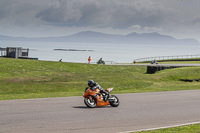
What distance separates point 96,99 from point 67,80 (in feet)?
56.4

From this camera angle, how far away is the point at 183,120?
12.2 meters

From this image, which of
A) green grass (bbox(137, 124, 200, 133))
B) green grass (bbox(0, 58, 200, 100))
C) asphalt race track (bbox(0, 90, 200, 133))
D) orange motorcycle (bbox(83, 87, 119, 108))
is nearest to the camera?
green grass (bbox(137, 124, 200, 133))

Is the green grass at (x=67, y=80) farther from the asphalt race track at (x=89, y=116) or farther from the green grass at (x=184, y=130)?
the green grass at (x=184, y=130)

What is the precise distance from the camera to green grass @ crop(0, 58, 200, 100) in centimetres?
2483

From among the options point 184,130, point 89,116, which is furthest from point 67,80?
point 184,130

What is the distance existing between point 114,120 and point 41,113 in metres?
3.06

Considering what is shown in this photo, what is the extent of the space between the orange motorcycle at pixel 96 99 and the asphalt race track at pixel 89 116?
0.96 ft

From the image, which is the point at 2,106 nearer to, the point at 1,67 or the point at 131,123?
the point at 131,123

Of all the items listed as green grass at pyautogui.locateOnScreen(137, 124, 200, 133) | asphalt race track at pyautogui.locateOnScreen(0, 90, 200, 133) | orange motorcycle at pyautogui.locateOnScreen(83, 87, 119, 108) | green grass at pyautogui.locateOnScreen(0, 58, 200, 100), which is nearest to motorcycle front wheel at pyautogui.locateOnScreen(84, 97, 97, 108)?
orange motorcycle at pyautogui.locateOnScreen(83, 87, 119, 108)

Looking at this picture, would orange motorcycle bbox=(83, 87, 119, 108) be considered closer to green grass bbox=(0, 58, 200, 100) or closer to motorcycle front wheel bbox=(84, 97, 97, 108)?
motorcycle front wheel bbox=(84, 97, 97, 108)

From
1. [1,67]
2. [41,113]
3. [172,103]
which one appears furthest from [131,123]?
[1,67]

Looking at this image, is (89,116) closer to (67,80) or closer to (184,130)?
(184,130)

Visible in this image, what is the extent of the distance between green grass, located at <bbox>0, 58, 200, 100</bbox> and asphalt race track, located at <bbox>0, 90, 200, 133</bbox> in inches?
264

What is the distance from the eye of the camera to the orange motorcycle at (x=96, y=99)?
14.3 meters
